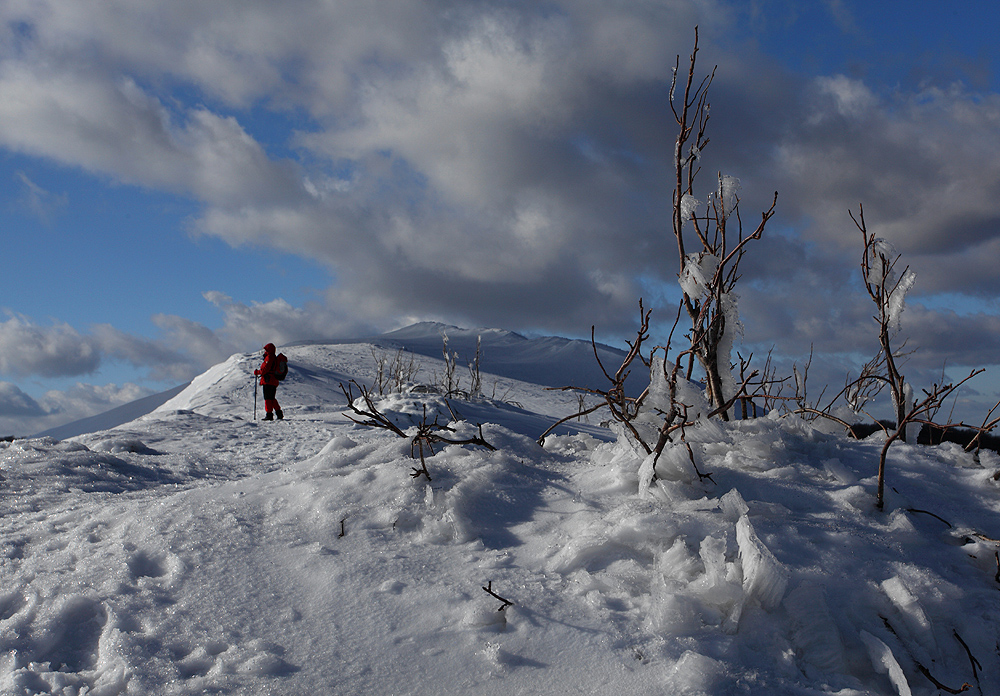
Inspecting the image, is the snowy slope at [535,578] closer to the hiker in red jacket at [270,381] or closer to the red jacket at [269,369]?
the hiker in red jacket at [270,381]

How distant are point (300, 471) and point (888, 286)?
282 centimetres

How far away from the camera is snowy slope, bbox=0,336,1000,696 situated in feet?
4.69

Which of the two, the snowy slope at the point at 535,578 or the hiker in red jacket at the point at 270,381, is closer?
the snowy slope at the point at 535,578

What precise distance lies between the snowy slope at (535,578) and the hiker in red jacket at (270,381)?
6854mm

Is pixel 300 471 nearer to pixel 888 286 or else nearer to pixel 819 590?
pixel 819 590

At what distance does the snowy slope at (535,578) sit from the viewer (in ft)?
4.69

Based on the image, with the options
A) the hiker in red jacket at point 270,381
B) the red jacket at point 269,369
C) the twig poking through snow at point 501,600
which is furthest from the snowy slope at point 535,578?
the red jacket at point 269,369

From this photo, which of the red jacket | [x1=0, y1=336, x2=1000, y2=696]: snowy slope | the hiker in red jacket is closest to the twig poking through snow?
[x1=0, y1=336, x2=1000, y2=696]: snowy slope

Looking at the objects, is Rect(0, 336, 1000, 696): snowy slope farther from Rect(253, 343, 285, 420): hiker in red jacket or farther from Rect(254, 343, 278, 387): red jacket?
Rect(254, 343, 278, 387): red jacket

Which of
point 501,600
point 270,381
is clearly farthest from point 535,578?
point 270,381

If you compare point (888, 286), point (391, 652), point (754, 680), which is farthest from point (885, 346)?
point (391, 652)

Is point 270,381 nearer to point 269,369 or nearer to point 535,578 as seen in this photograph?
point 269,369

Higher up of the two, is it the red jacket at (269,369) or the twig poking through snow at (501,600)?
the red jacket at (269,369)

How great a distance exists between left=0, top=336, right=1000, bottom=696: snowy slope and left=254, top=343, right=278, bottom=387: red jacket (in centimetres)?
704
